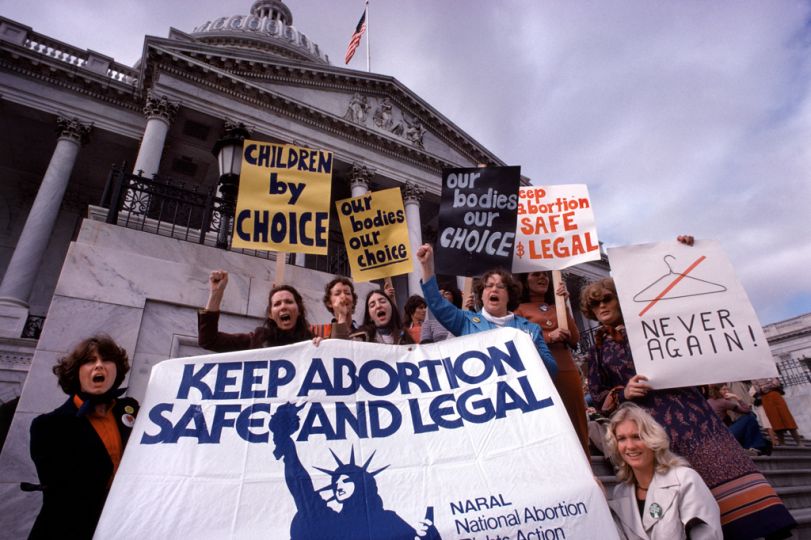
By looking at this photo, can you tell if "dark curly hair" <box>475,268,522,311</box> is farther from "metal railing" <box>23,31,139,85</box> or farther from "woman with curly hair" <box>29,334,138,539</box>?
"metal railing" <box>23,31,139,85</box>

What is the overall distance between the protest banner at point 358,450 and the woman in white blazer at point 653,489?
1.65 feet

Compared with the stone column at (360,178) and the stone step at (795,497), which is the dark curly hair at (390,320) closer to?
the stone step at (795,497)

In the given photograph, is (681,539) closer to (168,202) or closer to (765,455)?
(765,455)

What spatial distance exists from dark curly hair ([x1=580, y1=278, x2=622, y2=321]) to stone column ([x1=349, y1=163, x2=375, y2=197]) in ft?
63.3

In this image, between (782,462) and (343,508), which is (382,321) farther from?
(782,462)

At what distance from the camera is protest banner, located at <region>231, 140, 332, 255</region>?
4621 mm

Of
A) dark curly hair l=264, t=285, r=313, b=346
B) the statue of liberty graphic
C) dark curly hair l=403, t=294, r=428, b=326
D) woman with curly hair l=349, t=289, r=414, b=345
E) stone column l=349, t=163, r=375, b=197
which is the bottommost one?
the statue of liberty graphic

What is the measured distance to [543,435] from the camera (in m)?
2.53

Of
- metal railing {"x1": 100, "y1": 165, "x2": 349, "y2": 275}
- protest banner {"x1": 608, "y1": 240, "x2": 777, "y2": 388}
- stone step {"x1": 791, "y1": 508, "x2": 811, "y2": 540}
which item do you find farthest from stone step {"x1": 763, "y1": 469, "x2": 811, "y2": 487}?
metal railing {"x1": 100, "y1": 165, "x2": 349, "y2": 275}

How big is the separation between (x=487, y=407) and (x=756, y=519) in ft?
5.19

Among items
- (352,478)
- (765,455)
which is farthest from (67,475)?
(765,455)

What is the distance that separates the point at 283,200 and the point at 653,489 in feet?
13.5

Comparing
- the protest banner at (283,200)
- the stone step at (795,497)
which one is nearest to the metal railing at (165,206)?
the protest banner at (283,200)

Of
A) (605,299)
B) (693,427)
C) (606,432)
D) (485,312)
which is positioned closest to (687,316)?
(605,299)
